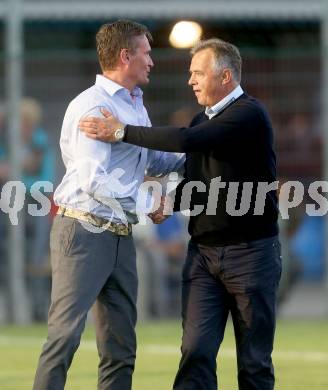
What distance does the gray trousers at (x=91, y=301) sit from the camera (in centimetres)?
743

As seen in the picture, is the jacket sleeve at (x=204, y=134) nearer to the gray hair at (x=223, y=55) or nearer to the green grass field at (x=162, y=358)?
the gray hair at (x=223, y=55)

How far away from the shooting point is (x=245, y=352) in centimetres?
780

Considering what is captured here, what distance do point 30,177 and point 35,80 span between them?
110 centimetres

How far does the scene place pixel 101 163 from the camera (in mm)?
7457

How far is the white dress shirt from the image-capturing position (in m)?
7.45

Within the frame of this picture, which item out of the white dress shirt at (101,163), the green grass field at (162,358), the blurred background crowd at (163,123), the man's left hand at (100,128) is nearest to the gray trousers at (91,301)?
the white dress shirt at (101,163)

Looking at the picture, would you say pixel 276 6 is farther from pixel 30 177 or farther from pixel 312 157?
pixel 30 177

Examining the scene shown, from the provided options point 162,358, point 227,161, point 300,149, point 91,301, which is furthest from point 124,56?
point 300,149

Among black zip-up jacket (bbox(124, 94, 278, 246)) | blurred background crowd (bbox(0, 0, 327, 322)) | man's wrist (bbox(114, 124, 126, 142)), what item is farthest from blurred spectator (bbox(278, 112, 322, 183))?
man's wrist (bbox(114, 124, 126, 142))

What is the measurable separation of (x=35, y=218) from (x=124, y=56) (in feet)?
24.3

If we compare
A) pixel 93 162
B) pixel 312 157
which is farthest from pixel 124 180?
pixel 312 157

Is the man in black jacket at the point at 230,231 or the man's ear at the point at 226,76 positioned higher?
the man's ear at the point at 226,76

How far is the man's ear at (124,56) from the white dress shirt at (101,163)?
0.13 meters

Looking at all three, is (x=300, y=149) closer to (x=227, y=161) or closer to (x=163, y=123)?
(x=163, y=123)
